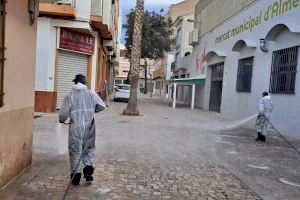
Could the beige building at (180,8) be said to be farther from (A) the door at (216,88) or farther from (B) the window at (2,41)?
(B) the window at (2,41)

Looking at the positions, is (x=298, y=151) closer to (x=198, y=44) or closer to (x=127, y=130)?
(x=127, y=130)

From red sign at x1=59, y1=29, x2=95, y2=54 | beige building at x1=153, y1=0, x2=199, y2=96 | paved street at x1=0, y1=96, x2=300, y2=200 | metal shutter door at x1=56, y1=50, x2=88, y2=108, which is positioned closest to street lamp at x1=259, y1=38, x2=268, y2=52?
paved street at x1=0, y1=96, x2=300, y2=200

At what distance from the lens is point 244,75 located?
21.3m

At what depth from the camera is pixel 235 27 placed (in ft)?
76.3

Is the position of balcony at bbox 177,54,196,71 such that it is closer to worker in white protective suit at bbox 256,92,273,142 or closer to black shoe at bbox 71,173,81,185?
worker in white protective suit at bbox 256,92,273,142

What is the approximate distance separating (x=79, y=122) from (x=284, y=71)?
36.8 ft

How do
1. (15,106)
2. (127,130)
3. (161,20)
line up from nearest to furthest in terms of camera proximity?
1. (15,106)
2. (127,130)
3. (161,20)

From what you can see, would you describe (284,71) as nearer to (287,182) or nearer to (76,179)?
(287,182)

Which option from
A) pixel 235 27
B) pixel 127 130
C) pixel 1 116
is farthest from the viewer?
pixel 235 27

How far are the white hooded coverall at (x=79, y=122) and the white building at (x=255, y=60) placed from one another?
31.2 feet

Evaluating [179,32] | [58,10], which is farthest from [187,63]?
[58,10]

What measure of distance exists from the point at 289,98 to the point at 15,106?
10960mm

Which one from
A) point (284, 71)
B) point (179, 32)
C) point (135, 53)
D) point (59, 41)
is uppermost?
point (179, 32)

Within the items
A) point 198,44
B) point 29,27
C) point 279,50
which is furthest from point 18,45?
point 198,44
